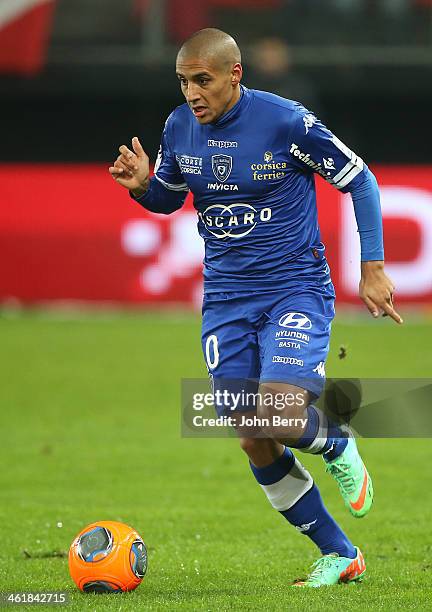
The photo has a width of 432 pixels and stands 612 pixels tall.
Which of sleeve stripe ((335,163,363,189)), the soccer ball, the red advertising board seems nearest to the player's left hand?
sleeve stripe ((335,163,363,189))

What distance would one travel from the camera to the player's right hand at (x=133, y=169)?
18.1ft

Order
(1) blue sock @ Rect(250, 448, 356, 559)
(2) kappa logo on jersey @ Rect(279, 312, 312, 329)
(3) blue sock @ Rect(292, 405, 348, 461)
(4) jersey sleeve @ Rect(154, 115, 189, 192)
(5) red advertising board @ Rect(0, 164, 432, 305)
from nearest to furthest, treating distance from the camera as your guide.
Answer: (3) blue sock @ Rect(292, 405, 348, 461)
(2) kappa logo on jersey @ Rect(279, 312, 312, 329)
(1) blue sock @ Rect(250, 448, 356, 559)
(4) jersey sleeve @ Rect(154, 115, 189, 192)
(5) red advertising board @ Rect(0, 164, 432, 305)

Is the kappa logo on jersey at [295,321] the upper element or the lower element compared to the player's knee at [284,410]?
upper

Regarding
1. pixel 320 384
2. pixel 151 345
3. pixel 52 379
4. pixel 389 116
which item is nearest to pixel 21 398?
pixel 52 379

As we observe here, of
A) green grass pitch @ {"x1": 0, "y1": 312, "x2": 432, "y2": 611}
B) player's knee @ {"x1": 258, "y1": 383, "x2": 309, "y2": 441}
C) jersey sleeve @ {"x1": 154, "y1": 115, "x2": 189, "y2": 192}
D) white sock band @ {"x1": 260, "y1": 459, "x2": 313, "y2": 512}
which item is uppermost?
jersey sleeve @ {"x1": 154, "y1": 115, "x2": 189, "y2": 192}

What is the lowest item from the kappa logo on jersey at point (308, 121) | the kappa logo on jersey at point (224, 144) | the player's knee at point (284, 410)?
the player's knee at point (284, 410)

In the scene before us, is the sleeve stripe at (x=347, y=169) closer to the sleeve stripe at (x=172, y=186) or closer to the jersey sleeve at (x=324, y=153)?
the jersey sleeve at (x=324, y=153)

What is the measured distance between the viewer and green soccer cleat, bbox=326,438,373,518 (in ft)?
17.5

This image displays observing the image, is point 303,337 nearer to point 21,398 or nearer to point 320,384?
point 320,384

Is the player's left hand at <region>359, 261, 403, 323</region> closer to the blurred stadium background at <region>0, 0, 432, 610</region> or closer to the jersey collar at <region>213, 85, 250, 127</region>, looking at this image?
the jersey collar at <region>213, 85, 250, 127</region>

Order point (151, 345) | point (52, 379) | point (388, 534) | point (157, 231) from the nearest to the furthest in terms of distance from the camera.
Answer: point (388, 534) < point (52, 379) < point (151, 345) < point (157, 231)

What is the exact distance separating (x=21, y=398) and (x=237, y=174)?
220 inches

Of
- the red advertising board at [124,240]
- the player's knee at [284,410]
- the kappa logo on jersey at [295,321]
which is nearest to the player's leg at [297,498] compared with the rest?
the player's knee at [284,410]

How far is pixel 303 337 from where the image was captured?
521 centimetres
